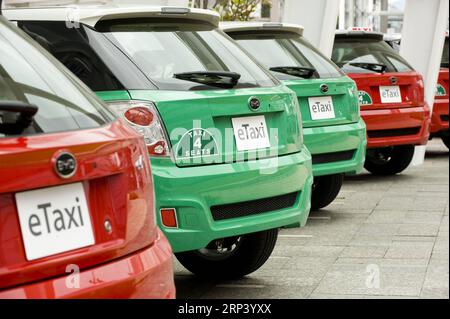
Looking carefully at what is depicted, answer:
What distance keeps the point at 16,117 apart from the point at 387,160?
953cm

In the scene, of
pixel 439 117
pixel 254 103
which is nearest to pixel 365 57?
pixel 439 117

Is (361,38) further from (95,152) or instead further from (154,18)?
(95,152)

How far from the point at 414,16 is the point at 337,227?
6.43 meters

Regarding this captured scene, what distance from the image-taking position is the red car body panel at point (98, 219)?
2.94 meters

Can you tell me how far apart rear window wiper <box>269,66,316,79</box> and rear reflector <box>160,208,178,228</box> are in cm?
372

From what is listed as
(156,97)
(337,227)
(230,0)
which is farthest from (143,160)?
(230,0)

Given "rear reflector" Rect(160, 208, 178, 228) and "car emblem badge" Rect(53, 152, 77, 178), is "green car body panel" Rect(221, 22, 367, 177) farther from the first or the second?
"car emblem badge" Rect(53, 152, 77, 178)

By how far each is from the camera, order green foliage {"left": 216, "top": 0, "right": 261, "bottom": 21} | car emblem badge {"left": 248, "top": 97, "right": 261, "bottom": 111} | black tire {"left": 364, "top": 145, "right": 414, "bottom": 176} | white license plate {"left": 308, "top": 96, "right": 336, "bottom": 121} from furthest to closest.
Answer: green foliage {"left": 216, "top": 0, "right": 261, "bottom": 21} < black tire {"left": 364, "top": 145, "right": 414, "bottom": 176} < white license plate {"left": 308, "top": 96, "right": 336, "bottom": 121} < car emblem badge {"left": 248, "top": 97, "right": 261, "bottom": 111}

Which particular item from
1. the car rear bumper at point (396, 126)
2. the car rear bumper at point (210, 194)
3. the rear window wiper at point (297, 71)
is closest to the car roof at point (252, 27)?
the rear window wiper at point (297, 71)

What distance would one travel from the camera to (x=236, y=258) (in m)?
6.30

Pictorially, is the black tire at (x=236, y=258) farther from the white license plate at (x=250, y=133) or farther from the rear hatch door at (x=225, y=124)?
the white license plate at (x=250, y=133)

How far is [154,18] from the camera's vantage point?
5680 mm

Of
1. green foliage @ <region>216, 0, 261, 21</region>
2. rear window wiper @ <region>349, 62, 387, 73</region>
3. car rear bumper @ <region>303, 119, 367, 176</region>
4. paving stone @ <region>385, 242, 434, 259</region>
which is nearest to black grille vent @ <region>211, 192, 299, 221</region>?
paving stone @ <region>385, 242, 434, 259</region>

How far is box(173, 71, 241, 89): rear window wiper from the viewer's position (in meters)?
5.52
